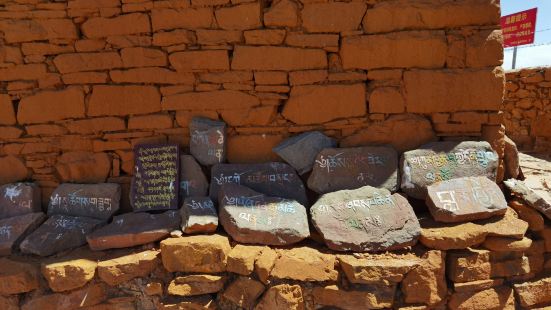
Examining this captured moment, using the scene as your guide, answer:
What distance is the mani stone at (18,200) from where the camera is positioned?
363cm

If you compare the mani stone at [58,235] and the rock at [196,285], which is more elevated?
the mani stone at [58,235]

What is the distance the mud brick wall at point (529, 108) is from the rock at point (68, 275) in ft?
27.1

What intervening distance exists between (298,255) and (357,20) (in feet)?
6.82

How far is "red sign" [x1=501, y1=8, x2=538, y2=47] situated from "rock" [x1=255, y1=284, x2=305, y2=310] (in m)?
13.6

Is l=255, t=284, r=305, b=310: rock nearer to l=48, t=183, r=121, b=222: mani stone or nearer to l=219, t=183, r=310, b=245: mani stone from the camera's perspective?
l=219, t=183, r=310, b=245: mani stone

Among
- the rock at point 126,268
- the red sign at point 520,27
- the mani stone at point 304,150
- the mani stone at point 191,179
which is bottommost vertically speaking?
the rock at point 126,268

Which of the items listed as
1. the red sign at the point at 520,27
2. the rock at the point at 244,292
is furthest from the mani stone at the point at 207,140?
the red sign at the point at 520,27

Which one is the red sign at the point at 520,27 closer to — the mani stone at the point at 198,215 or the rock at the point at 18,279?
the mani stone at the point at 198,215

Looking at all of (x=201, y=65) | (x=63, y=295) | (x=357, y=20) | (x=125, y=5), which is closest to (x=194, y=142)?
(x=201, y=65)

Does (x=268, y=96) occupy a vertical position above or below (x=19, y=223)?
above

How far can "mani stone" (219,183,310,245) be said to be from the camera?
2.99m

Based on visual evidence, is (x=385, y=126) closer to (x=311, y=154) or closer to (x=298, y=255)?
(x=311, y=154)

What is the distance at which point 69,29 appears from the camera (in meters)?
3.57

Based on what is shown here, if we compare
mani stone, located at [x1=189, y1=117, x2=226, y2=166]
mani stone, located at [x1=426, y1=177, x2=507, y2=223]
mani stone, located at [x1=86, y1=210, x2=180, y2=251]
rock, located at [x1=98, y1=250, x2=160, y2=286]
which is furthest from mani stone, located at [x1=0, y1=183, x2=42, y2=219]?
mani stone, located at [x1=426, y1=177, x2=507, y2=223]
